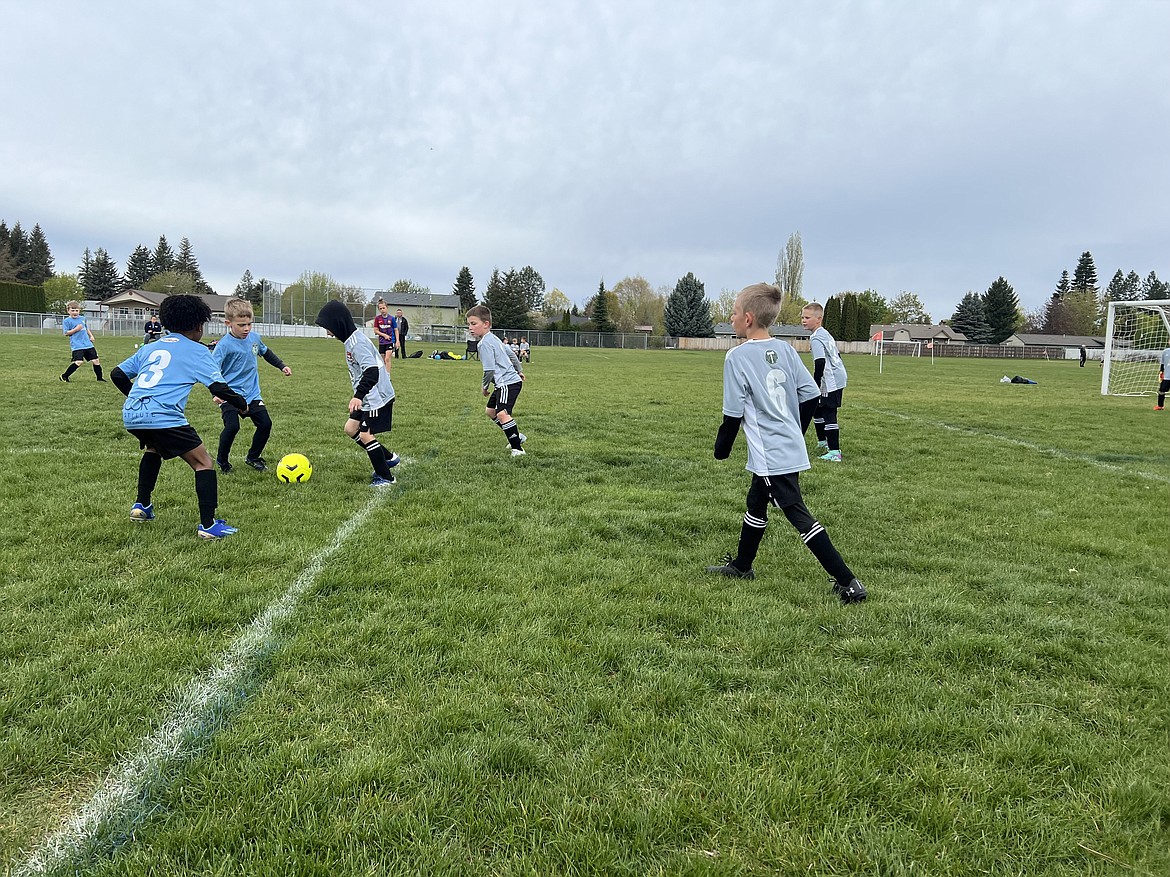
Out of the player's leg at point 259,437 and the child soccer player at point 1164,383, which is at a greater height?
the child soccer player at point 1164,383

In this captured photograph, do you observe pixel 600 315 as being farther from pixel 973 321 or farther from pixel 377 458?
pixel 377 458

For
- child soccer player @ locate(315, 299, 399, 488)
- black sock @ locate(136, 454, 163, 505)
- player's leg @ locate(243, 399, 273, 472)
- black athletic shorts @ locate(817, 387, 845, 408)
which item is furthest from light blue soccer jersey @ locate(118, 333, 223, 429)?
black athletic shorts @ locate(817, 387, 845, 408)

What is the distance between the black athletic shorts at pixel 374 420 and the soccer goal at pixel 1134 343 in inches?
721

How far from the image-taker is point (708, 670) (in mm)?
2973

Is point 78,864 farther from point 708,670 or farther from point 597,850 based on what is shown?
point 708,670

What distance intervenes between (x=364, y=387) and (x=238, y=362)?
1.86 meters

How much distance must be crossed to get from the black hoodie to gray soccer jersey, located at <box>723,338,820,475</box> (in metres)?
3.95

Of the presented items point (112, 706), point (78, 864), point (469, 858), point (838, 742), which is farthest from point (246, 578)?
point (838, 742)

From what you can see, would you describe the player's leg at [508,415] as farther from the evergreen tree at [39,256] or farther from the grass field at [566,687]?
the evergreen tree at [39,256]

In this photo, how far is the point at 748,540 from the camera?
4102mm

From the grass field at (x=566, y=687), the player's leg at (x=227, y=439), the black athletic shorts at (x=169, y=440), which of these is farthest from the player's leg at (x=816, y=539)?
the player's leg at (x=227, y=439)

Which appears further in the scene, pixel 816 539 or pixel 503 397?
pixel 503 397

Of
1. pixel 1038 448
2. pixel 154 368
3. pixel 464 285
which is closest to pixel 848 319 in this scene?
pixel 464 285

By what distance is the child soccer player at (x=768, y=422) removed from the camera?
152 inches
